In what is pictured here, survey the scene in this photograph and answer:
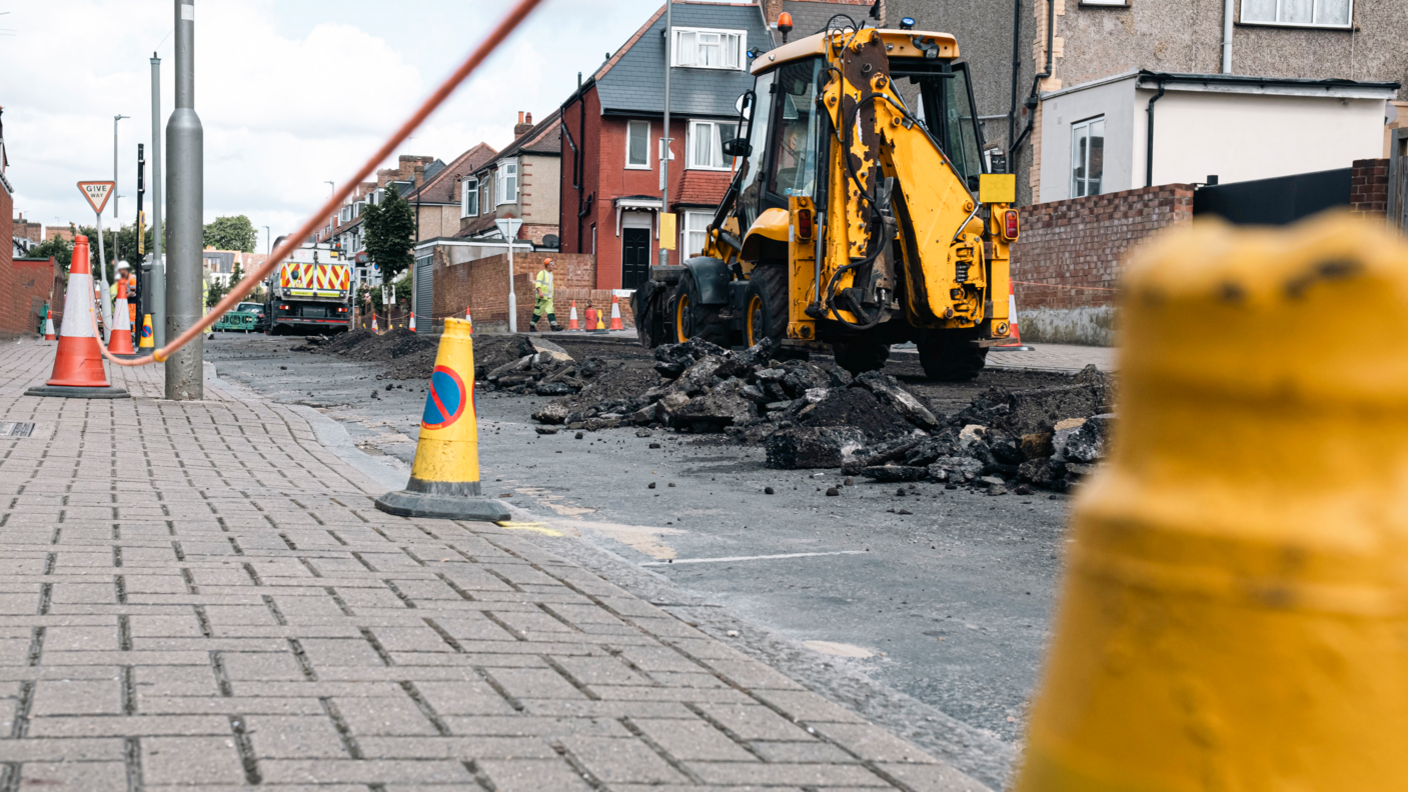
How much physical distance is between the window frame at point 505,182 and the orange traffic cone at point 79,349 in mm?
43611

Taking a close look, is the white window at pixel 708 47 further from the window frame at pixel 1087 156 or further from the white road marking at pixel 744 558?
the white road marking at pixel 744 558

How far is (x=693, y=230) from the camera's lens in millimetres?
43875

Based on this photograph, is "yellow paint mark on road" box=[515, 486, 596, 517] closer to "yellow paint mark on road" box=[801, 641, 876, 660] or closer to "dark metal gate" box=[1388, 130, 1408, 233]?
"yellow paint mark on road" box=[801, 641, 876, 660]

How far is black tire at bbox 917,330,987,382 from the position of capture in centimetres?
1368

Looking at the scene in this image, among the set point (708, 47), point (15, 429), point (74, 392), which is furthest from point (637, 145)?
point (15, 429)

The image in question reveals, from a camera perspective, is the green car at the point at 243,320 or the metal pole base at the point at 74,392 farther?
the green car at the point at 243,320

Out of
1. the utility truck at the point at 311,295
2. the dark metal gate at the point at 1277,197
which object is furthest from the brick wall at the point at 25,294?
the dark metal gate at the point at 1277,197

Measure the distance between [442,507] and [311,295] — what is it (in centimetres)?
4057

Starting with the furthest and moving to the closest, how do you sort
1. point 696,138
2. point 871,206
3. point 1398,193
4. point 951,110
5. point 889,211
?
point 696,138
point 1398,193
point 951,110
point 889,211
point 871,206

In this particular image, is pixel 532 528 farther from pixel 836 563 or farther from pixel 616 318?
pixel 616 318

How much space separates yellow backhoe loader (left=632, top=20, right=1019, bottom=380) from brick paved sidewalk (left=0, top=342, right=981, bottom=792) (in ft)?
23.8

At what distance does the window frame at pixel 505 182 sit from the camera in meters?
54.1

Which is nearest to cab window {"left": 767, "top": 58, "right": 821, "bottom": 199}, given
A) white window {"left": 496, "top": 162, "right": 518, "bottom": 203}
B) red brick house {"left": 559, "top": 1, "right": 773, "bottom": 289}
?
red brick house {"left": 559, "top": 1, "right": 773, "bottom": 289}

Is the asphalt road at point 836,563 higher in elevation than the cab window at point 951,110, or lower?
lower
